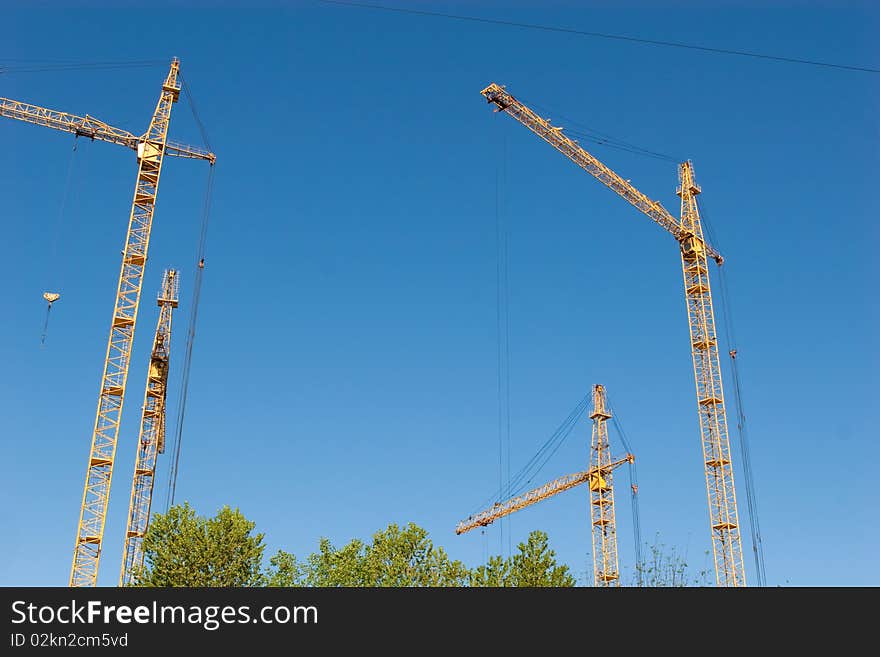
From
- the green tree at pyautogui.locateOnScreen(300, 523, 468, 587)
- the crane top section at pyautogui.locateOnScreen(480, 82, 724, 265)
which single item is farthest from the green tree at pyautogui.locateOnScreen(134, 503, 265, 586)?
the crane top section at pyautogui.locateOnScreen(480, 82, 724, 265)

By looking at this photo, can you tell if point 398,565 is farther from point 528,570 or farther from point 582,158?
point 582,158

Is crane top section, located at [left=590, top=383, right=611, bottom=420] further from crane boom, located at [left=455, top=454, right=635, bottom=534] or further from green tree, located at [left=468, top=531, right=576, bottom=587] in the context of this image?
green tree, located at [left=468, top=531, right=576, bottom=587]

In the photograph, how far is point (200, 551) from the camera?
5681 cm

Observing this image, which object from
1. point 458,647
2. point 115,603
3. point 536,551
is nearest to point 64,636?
point 115,603

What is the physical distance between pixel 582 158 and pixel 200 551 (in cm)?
4471

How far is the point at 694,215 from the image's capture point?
86375mm

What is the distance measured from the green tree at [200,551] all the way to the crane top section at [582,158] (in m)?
39.1

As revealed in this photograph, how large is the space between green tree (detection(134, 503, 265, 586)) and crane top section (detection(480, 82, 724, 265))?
39.1 metres

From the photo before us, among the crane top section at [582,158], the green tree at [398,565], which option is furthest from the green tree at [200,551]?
the crane top section at [582,158]

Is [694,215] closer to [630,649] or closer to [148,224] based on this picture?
[148,224]

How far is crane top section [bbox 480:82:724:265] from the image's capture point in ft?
252

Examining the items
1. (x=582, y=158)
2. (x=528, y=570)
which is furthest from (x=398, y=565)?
(x=582, y=158)

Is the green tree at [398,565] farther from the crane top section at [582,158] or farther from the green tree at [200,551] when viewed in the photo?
the crane top section at [582,158]

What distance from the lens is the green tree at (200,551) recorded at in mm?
56062
